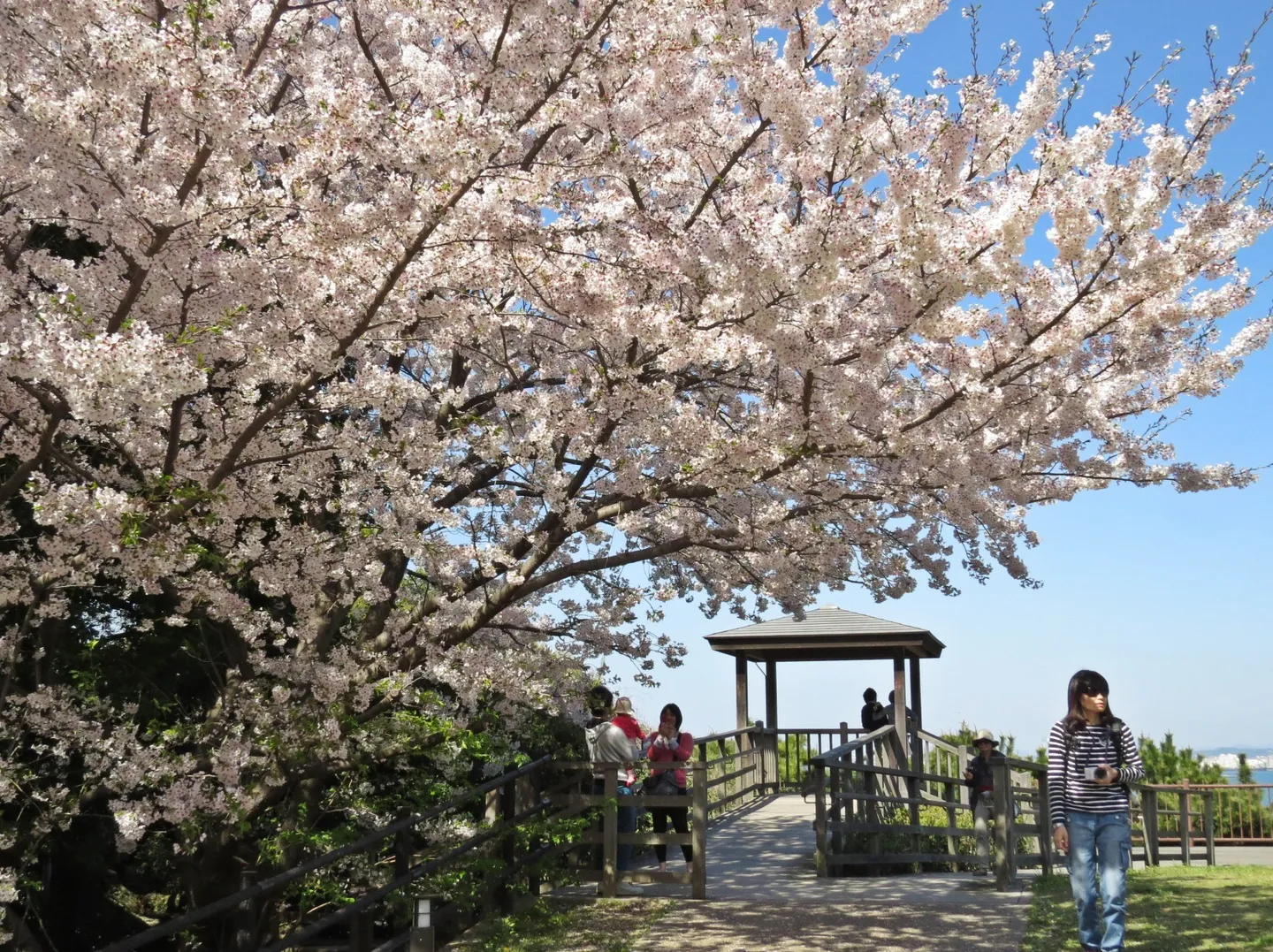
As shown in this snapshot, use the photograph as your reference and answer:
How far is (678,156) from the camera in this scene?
7449 millimetres

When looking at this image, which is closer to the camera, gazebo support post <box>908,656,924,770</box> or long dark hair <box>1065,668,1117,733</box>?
long dark hair <box>1065,668,1117,733</box>

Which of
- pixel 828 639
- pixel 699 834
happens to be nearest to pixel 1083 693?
pixel 699 834

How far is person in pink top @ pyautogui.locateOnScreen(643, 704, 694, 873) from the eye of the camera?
10617 millimetres

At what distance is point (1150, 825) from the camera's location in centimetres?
1405

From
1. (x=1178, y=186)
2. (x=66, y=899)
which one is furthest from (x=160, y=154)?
(x=66, y=899)

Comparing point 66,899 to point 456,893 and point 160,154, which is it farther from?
point 160,154

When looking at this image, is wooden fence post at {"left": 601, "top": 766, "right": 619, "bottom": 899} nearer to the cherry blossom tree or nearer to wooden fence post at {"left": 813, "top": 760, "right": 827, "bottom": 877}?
the cherry blossom tree

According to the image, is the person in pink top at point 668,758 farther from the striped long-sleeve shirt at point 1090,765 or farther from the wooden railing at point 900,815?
the striped long-sleeve shirt at point 1090,765

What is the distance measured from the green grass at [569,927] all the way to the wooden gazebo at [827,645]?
8955mm

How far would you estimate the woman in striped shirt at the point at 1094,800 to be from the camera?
610 centimetres

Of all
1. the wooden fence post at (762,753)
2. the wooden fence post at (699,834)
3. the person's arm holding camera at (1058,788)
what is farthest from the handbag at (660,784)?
the wooden fence post at (762,753)

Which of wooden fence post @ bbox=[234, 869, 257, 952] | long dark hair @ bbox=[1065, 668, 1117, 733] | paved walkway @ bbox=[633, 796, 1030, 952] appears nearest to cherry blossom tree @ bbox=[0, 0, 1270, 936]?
wooden fence post @ bbox=[234, 869, 257, 952]

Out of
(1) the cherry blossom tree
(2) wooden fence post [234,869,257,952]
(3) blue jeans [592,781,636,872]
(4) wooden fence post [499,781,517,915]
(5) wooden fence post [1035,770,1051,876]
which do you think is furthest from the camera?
(5) wooden fence post [1035,770,1051,876]

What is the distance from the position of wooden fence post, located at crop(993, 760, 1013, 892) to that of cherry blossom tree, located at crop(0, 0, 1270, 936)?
293 centimetres
